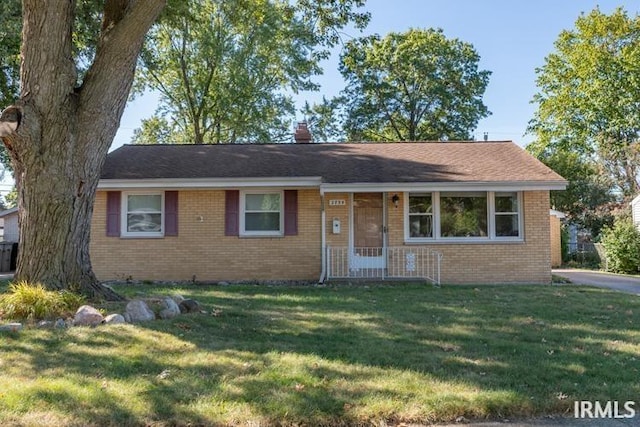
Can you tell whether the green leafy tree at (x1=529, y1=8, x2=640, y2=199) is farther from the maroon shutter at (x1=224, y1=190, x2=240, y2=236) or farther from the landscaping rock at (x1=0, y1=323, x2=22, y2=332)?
the landscaping rock at (x1=0, y1=323, x2=22, y2=332)

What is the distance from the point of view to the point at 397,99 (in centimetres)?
3194

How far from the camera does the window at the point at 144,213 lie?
42.3 ft

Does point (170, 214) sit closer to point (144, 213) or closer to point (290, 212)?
point (144, 213)

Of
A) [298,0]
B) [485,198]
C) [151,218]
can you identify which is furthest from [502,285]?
[151,218]

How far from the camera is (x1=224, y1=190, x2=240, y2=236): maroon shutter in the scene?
12.7 metres

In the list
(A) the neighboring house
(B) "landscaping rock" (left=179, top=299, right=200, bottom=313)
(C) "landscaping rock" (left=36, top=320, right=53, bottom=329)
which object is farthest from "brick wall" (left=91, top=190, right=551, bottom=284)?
(A) the neighboring house

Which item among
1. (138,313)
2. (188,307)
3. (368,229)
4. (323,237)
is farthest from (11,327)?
(368,229)

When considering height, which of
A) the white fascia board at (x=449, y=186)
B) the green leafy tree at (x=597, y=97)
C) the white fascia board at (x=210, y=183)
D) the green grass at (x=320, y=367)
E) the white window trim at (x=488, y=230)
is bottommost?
the green grass at (x=320, y=367)

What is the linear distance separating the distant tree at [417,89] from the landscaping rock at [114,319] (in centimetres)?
2688

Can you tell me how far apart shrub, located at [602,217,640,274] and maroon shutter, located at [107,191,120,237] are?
16.5 metres

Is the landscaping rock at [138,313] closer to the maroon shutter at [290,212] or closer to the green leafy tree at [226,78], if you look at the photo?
the maroon shutter at [290,212]

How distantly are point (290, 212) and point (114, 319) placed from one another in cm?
692

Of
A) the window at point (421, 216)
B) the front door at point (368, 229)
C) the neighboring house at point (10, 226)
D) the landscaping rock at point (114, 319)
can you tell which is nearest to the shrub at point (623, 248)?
the window at point (421, 216)

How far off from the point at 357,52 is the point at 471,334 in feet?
24.3
